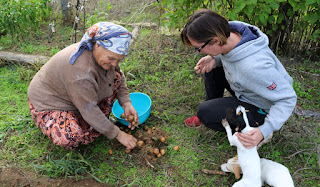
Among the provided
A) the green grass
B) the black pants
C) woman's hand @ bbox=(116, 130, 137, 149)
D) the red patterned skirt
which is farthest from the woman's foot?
the red patterned skirt

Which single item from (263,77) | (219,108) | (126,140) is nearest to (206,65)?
(219,108)

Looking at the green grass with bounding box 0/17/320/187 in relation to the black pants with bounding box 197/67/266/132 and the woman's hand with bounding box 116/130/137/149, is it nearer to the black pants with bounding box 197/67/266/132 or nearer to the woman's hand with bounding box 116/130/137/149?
the woman's hand with bounding box 116/130/137/149

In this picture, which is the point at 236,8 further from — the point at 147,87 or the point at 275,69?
the point at 147,87

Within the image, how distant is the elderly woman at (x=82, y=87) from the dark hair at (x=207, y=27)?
45 cm

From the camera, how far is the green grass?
6.62 ft

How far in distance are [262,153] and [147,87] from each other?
1407 millimetres

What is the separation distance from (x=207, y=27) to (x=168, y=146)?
3.64 ft

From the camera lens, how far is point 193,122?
7.93 feet

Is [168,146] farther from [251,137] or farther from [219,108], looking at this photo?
[251,137]

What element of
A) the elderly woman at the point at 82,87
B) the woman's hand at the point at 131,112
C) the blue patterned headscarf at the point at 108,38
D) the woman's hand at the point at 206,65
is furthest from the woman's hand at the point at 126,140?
the woman's hand at the point at 206,65

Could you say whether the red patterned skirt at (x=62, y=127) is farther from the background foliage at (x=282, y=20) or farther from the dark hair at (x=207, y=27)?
the background foliage at (x=282, y=20)

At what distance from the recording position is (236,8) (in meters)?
2.27

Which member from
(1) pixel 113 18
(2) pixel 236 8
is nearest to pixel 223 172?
(2) pixel 236 8

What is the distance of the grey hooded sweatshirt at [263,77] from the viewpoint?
162 cm
